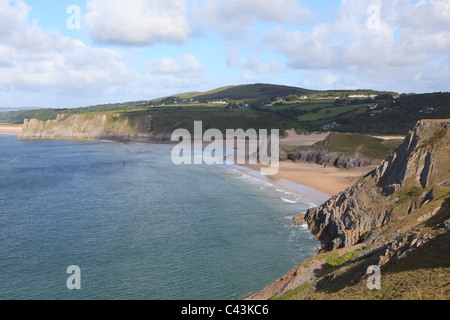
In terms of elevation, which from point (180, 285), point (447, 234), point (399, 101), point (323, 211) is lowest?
point (180, 285)

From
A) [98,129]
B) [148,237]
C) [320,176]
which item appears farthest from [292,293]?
[98,129]

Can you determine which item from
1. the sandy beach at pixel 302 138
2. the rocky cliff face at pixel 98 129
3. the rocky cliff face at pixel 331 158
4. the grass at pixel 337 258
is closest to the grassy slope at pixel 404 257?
the grass at pixel 337 258

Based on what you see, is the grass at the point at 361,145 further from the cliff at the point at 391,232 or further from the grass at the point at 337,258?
the grass at the point at 337,258

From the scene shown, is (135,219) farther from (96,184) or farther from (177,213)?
(96,184)

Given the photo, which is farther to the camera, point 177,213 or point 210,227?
point 177,213

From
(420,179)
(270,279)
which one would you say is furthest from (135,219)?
(420,179)

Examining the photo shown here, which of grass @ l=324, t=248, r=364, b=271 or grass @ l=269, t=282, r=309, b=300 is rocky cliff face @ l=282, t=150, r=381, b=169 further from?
grass @ l=269, t=282, r=309, b=300
